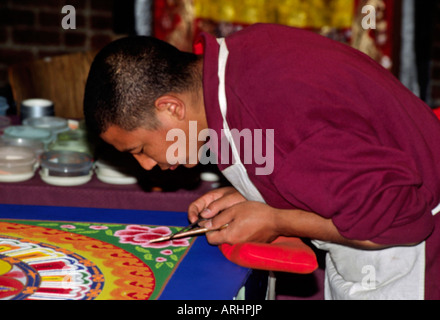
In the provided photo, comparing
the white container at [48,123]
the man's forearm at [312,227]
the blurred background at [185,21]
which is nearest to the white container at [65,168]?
the white container at [48,123]

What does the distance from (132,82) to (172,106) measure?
0.08m

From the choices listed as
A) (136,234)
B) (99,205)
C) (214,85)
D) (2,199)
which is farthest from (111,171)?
(214,85)

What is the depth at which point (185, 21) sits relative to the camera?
9.19ft

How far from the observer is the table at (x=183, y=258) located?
0.94 meters

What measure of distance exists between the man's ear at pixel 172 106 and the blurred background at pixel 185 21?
5.79 feet

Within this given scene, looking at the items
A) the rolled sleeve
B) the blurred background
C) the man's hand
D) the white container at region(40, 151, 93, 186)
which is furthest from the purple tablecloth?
the blurred background

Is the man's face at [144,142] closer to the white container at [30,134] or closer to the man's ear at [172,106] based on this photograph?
the man's ear at [172,106]

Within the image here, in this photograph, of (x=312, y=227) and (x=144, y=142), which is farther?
(x=144, y=142)

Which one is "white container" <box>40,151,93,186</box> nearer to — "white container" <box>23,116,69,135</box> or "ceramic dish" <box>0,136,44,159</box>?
"ceramic dish" <box>0,136,44,159</box>

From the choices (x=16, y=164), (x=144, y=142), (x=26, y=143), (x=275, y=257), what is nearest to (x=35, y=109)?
(x=26, y=143)

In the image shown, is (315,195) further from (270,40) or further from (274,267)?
(270,40)

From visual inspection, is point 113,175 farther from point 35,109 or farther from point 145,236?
point 35,109

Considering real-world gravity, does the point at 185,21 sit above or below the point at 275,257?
above

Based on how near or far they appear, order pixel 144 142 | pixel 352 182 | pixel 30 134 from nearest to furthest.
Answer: pixel 352 182
pixel 144 142
pixel 30 134
